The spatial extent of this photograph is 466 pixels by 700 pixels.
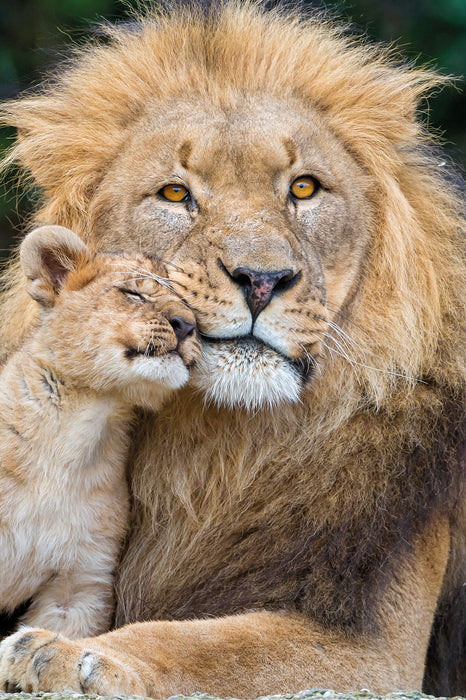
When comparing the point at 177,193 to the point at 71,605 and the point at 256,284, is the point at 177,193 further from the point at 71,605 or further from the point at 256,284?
the point at 71,605

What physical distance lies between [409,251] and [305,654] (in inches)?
47.0

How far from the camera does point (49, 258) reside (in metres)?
2.90

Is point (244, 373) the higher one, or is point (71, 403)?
point (244, 373)

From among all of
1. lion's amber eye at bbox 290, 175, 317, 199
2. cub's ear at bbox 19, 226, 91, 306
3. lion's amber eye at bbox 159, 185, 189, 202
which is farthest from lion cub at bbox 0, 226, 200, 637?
lion's amber eye at bbox 290, 175, 317, 199

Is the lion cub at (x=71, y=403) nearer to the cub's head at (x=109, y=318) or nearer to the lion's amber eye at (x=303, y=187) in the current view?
the cub's head at (x=109, y=318)

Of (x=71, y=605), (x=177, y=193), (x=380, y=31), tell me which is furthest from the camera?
(x=380, y=31)

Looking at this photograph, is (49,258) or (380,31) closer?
(49,258)

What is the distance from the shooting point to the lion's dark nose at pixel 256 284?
8.93 feet

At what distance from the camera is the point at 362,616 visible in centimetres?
291

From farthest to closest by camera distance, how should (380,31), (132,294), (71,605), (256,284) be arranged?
1. (380,31)
2. (71,605)
3. (132,294)
4. (256,284)

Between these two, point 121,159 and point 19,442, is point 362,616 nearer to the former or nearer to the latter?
point 19,442

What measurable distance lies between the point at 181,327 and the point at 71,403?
14.7 inches

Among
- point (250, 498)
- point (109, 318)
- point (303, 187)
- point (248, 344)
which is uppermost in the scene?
point (303, 187)

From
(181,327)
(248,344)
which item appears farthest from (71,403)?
(248,344)
